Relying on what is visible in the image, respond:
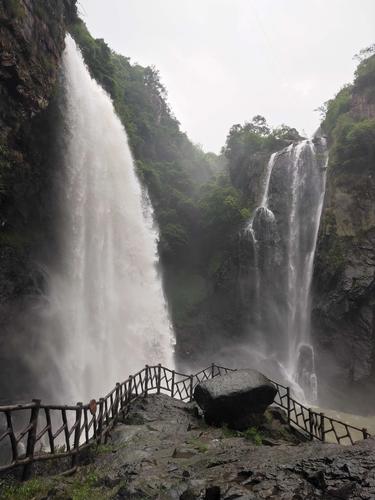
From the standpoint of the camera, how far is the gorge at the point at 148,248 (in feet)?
48.3

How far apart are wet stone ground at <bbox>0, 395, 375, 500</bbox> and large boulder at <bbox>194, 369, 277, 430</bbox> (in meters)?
1.24

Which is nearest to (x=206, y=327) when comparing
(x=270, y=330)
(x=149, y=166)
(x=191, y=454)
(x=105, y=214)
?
(x=270, y=330)

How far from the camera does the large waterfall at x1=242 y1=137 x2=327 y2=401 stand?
2056cm

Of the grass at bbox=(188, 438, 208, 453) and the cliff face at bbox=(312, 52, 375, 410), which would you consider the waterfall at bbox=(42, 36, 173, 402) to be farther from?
the cliff face at bbox=(312, 52, 375, 410)

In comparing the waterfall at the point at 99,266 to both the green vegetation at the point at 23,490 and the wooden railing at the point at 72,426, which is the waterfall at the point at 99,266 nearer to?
the wooden railing at the point at 72,426

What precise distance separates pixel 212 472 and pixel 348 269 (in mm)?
16299

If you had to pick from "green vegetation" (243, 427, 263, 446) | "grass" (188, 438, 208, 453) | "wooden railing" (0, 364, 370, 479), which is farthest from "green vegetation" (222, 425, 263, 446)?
"wooden railing" (0, 364, 370, 479)

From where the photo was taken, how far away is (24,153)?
1619 centimetres

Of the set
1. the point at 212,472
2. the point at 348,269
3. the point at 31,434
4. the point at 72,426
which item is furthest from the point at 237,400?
the point at 348,269

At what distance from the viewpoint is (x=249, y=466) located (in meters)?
5.02

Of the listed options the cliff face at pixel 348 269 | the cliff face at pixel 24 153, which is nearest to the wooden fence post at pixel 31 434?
the cliff face at pixel 24 153

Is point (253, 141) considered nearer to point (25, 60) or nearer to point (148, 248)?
point (148, 248)

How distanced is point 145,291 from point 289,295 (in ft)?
30.6

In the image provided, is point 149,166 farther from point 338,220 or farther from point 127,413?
point 127,413
